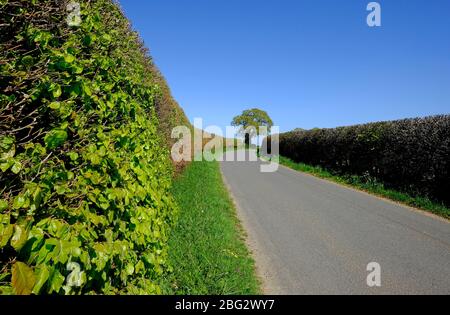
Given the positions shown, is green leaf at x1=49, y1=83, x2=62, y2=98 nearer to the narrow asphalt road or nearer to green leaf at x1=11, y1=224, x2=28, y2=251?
green leaf at x1=11, y1=224, x2=28, y2=251

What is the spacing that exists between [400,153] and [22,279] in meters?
13.4

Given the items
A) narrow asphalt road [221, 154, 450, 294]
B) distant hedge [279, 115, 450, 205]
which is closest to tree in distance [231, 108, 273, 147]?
distant hedge [279, 115, 450, 205]

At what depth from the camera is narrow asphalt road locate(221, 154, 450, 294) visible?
4641mm

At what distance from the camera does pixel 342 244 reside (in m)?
6.20

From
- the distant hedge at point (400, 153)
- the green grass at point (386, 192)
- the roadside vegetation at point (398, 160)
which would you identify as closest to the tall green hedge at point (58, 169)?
the green grass at point (386, 192)

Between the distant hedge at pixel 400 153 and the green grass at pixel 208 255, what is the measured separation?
23.5 ft

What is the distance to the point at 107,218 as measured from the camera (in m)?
2.84

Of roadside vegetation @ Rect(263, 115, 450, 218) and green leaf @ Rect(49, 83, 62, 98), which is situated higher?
green leaf @ Rect(49, 83, 62, 98)

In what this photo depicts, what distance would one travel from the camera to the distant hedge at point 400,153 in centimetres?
1036

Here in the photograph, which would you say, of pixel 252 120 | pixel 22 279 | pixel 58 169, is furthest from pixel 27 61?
pixel 252 120

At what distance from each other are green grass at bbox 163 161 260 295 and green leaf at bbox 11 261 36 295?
8.21 ft
